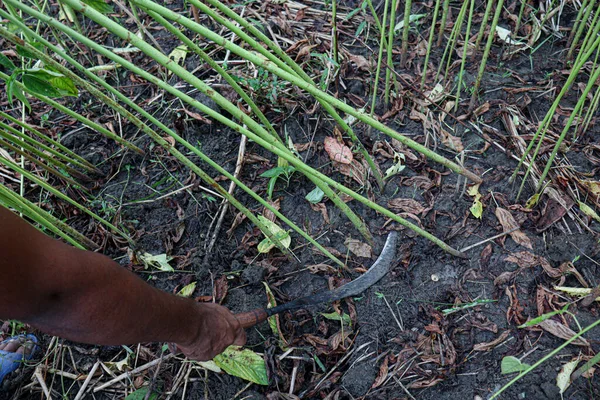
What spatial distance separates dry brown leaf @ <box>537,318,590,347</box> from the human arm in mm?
946

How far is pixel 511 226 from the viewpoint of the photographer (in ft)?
5.09

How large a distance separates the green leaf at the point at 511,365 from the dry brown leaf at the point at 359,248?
0.49 m

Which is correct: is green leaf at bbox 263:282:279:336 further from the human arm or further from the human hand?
the human arm

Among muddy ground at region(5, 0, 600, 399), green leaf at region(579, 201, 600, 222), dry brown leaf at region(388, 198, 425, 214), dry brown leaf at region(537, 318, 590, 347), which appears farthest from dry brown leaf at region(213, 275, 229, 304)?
green leaf at region(579, 201, 600, 222)

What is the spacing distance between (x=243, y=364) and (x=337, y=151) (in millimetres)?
760

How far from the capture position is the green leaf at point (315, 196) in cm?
168

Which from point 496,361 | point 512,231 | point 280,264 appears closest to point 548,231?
point 512,231

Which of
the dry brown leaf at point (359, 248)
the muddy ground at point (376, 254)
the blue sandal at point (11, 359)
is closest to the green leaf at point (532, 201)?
the muddy ground at point (376, 254)

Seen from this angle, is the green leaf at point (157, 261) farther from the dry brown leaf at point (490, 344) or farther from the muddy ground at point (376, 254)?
the dry brown leaf at point (490, 344)

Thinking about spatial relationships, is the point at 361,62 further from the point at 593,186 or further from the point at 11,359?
the point at 11,359

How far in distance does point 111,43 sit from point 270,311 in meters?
1.41

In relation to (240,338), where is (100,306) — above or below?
above

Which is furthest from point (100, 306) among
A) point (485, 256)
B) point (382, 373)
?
point (485, 256)

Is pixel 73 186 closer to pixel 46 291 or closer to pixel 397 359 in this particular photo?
pixel 46 291
